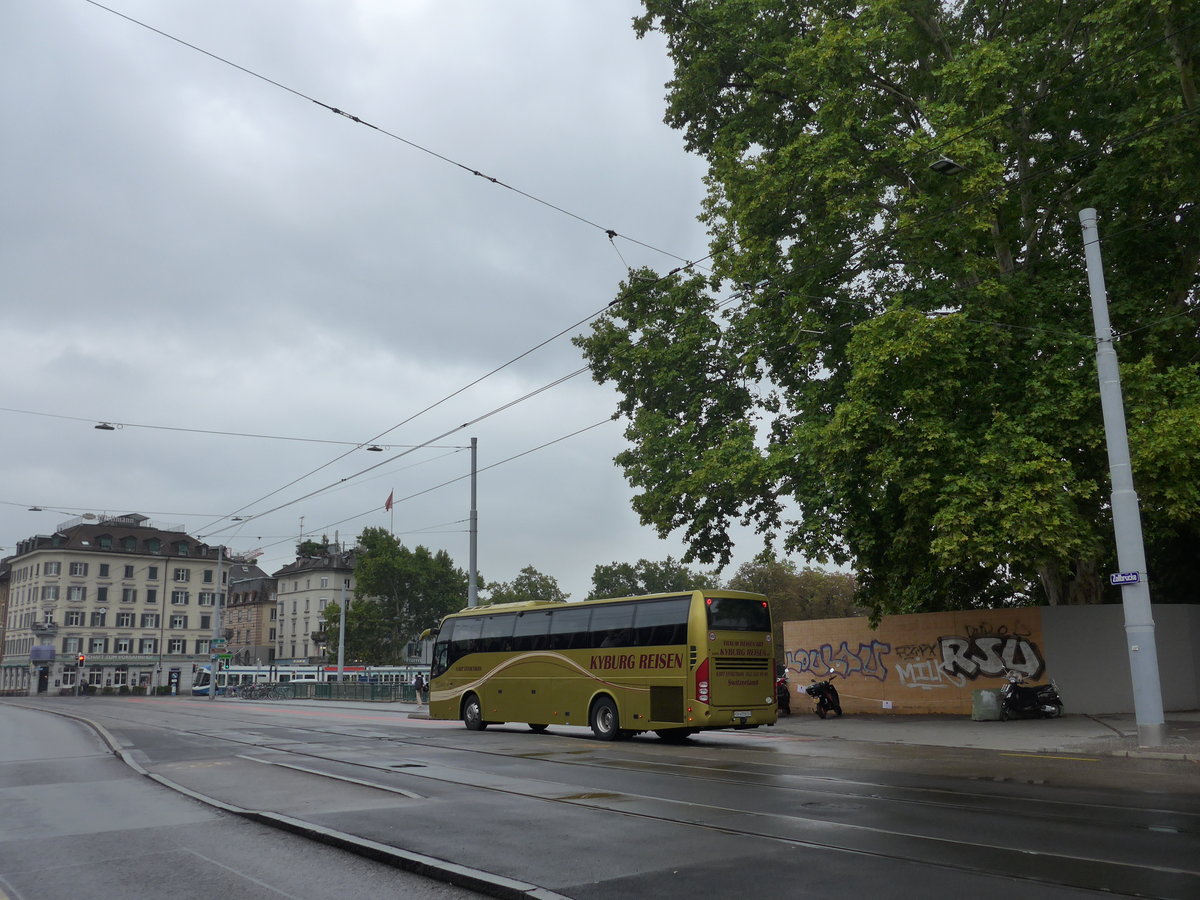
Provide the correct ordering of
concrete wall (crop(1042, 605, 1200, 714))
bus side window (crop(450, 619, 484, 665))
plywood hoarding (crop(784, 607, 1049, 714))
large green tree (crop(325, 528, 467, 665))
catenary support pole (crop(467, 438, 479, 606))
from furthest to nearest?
1. large green tree (crop(325, 528, 467, 665))
2. catenary support pole (crop(467, 438, 479, 606))
3. bus side window (crop(450, 619, 484, 665))
4. plywood hoarding (crop(784, 607, 1049, 714))
5. concrete wall (crop(1042, 605, 1200, 714))

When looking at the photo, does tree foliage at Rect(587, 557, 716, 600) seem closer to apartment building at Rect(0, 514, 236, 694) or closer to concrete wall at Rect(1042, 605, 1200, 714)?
apartment building at Rect(0, 514, 236, 694)

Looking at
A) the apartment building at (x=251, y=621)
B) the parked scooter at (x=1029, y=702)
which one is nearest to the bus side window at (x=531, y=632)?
the parked scooter at (x=1029, y=702)

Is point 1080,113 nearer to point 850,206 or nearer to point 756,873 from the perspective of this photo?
point 850,206

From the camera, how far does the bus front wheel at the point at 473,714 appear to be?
25047 millimetres

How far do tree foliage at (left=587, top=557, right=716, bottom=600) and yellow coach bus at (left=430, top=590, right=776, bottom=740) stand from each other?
304ft

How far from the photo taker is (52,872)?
7.64m

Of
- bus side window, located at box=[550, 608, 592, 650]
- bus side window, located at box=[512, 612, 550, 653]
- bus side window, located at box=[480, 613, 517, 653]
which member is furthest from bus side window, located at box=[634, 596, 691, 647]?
bus side window, located at box=[480, 613, 517, 653]

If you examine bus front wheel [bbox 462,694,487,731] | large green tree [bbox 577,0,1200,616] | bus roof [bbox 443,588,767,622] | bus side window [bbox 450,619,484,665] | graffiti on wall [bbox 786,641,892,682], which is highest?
large green tree [bbox 577,0,1200,616]

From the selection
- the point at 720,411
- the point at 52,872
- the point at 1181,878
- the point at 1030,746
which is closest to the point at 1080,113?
the point at 720,411

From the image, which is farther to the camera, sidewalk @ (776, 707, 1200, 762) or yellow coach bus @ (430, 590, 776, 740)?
yellow coach bus @ (430, 590, 776, 740)

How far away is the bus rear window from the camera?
19.3m

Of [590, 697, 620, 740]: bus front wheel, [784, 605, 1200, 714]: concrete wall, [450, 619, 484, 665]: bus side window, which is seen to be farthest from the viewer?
[450, 619, 484, 665]: bus side window

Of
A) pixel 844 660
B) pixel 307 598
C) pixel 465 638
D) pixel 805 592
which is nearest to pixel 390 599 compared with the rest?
pixel 307 598

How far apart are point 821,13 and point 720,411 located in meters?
10.6
